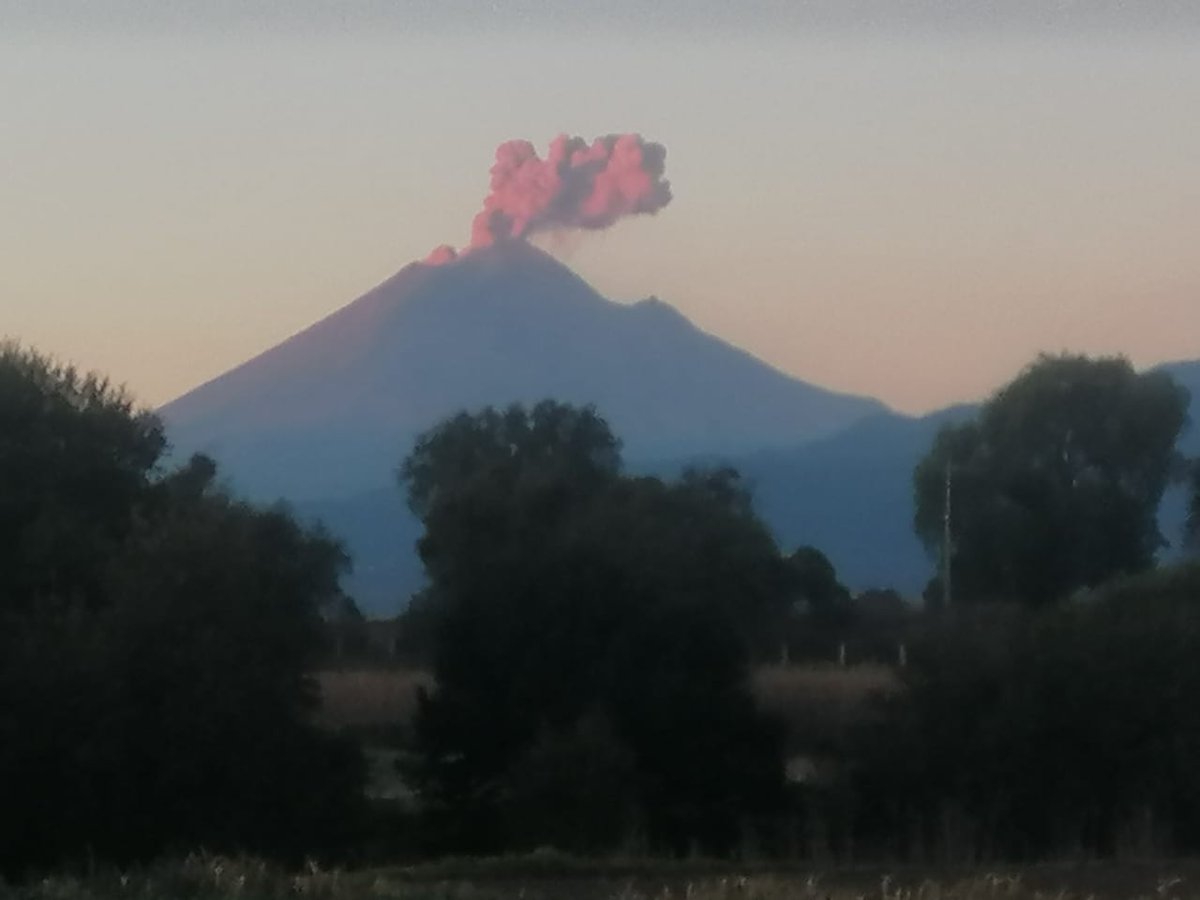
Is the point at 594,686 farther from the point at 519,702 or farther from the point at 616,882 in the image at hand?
the point at 616,882

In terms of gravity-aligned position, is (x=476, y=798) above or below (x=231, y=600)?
below

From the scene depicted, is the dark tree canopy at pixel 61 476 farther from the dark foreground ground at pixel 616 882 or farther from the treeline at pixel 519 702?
the dark foreground ground at pixel 616 882

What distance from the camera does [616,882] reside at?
70.7ft

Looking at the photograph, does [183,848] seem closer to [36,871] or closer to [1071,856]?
[36,871]

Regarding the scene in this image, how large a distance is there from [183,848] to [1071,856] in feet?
38.7

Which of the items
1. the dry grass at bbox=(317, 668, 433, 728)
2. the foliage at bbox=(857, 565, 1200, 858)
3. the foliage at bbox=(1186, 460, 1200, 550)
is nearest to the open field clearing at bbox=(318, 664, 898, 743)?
the dry grass at bbox=(317, 668, 433, 728)

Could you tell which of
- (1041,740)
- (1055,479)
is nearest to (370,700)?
(1041,740)

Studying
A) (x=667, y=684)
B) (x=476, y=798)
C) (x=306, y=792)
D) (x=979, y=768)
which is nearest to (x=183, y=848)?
(x=306, y=792)

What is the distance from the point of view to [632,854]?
26.8 m

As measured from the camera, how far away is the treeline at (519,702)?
28.5 meters

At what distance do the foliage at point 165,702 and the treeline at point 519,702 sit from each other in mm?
41

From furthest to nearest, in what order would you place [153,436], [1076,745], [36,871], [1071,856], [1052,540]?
1. [1052,540]
2. [153,436]
3. [1076,745]
4. [1071,856]
5. [36,871]

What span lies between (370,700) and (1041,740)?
14.4 m

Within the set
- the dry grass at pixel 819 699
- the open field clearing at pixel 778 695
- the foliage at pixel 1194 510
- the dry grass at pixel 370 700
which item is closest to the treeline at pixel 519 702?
the dry grass at pixel 819 699
